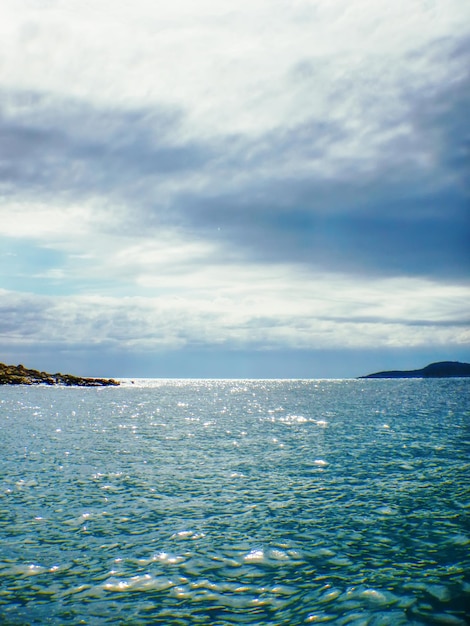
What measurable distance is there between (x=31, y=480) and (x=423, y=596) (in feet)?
81.5

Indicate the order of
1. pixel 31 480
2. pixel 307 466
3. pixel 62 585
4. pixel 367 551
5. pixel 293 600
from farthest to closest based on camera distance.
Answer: pixel 307 466
pixel 31 480
pixel 367 551
pixel 62 585
pixel 293 600

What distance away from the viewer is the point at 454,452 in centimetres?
4181

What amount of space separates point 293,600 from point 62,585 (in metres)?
7.17

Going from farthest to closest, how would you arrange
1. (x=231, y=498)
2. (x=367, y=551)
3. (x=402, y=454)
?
(x=402, y=454), (x=231, y=498), (x=367, y=551)

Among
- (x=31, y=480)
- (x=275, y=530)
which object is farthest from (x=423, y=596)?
(x=31, y=480)

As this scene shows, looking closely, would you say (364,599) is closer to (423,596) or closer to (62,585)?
(423,596)

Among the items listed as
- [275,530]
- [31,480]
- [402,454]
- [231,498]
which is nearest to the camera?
[275,530]

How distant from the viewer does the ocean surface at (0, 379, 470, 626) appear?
13.3m

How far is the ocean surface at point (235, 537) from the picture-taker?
1330cm

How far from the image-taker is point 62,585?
14.9 m

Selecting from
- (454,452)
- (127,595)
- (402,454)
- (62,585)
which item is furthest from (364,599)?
(454,452)

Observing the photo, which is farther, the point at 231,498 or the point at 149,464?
the point at 149,464

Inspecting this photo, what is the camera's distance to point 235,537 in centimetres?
1942

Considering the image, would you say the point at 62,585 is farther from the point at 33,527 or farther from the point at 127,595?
the point at 33,527
